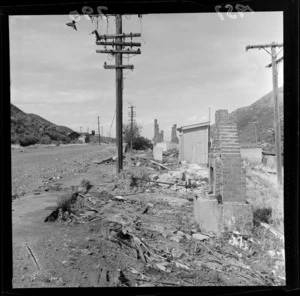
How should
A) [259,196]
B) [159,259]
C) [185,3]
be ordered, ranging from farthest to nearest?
[259,196], [159,259], [185,3]

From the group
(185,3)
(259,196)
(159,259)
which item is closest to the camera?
(185,3)

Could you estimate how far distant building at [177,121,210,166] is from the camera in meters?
2.53

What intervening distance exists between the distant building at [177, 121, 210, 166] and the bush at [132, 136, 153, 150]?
38cm

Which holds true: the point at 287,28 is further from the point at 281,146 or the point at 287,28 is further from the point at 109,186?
the point at 109,186

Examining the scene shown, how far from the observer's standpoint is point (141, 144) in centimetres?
281

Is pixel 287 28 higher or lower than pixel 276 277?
higher

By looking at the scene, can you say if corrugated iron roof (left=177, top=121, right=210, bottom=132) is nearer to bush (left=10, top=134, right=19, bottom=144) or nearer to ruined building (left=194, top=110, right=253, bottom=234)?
ruined building (left=194, top=110, right=253, bottom=234)

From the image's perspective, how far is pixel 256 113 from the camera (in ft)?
8.11

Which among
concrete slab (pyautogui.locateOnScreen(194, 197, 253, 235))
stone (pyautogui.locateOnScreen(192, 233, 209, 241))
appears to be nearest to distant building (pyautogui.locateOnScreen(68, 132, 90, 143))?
concrete slab (pyautogui.locateOnScreen(194, 197, 253, 235))

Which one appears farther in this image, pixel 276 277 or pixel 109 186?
pixel 109 186

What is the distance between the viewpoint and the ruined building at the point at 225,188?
2.58m

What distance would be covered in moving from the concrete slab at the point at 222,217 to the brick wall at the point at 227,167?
0.11 meters
